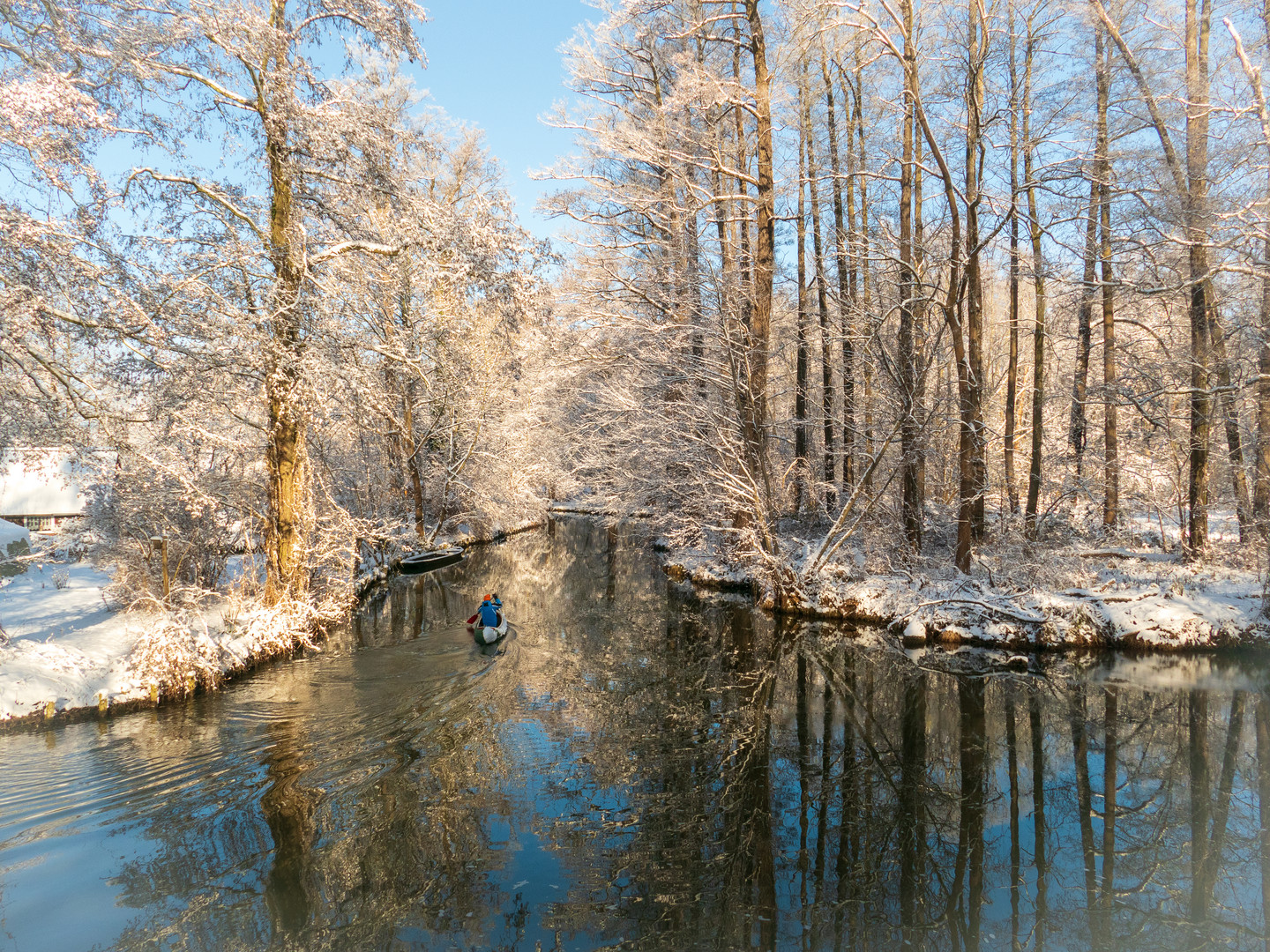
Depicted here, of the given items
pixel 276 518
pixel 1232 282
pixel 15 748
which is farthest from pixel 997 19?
pixel 15 748

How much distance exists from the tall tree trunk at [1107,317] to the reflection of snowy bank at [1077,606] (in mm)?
1938

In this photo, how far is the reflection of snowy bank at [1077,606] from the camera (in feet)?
34.3

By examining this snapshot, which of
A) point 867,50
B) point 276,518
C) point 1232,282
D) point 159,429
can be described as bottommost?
point 276,518

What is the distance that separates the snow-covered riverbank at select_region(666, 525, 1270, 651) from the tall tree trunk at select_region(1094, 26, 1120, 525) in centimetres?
162

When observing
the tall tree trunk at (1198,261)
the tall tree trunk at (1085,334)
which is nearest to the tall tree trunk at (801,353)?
the tall tree trunk at (1085,334)

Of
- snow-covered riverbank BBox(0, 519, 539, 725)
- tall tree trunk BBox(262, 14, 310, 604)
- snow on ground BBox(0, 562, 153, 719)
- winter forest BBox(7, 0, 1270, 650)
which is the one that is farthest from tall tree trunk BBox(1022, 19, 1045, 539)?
snow on ground BBox(0, 562, 153, 719)

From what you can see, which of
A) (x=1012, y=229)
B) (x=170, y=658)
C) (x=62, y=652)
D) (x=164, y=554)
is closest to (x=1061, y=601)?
(x=1012, y=229)

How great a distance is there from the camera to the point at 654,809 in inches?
232

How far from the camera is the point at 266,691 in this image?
864cm

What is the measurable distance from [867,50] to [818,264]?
15.3ft

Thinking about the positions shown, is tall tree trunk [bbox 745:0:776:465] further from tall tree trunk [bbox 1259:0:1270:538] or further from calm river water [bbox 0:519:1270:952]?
tall tree trunk [bbox 1259:0:1270:538]

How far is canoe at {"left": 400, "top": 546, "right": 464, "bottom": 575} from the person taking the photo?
18656 mm

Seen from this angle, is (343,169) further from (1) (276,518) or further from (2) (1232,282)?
(2) (1232,282)

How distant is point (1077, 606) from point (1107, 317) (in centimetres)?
703
